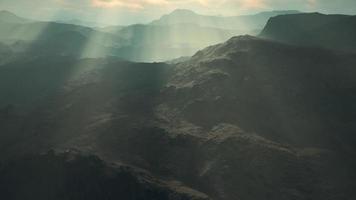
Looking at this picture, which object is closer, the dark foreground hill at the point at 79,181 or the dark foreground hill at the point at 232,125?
the dark foreground hill at the point at 79,181

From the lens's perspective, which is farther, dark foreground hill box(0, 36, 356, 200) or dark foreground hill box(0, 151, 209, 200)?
dark foreground hill box(0, 36, 356, 200)

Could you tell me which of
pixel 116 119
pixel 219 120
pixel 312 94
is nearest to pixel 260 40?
pixel 312 94

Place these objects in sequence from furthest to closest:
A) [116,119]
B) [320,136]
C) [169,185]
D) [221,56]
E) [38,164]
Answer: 1. [221,56]
2. [116,119]
3. [320,136]
4. [38,164]
5. [169,185]

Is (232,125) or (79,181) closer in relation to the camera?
(79,181)

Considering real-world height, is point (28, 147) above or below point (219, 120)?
below

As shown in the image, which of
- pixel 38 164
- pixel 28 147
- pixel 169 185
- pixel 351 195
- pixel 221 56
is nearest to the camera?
pixel 351 195

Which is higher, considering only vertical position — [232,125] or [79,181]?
[232,125]

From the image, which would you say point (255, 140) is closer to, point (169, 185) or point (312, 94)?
point (169, 185)

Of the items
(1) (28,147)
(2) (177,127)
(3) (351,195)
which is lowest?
(1) (28,147)
